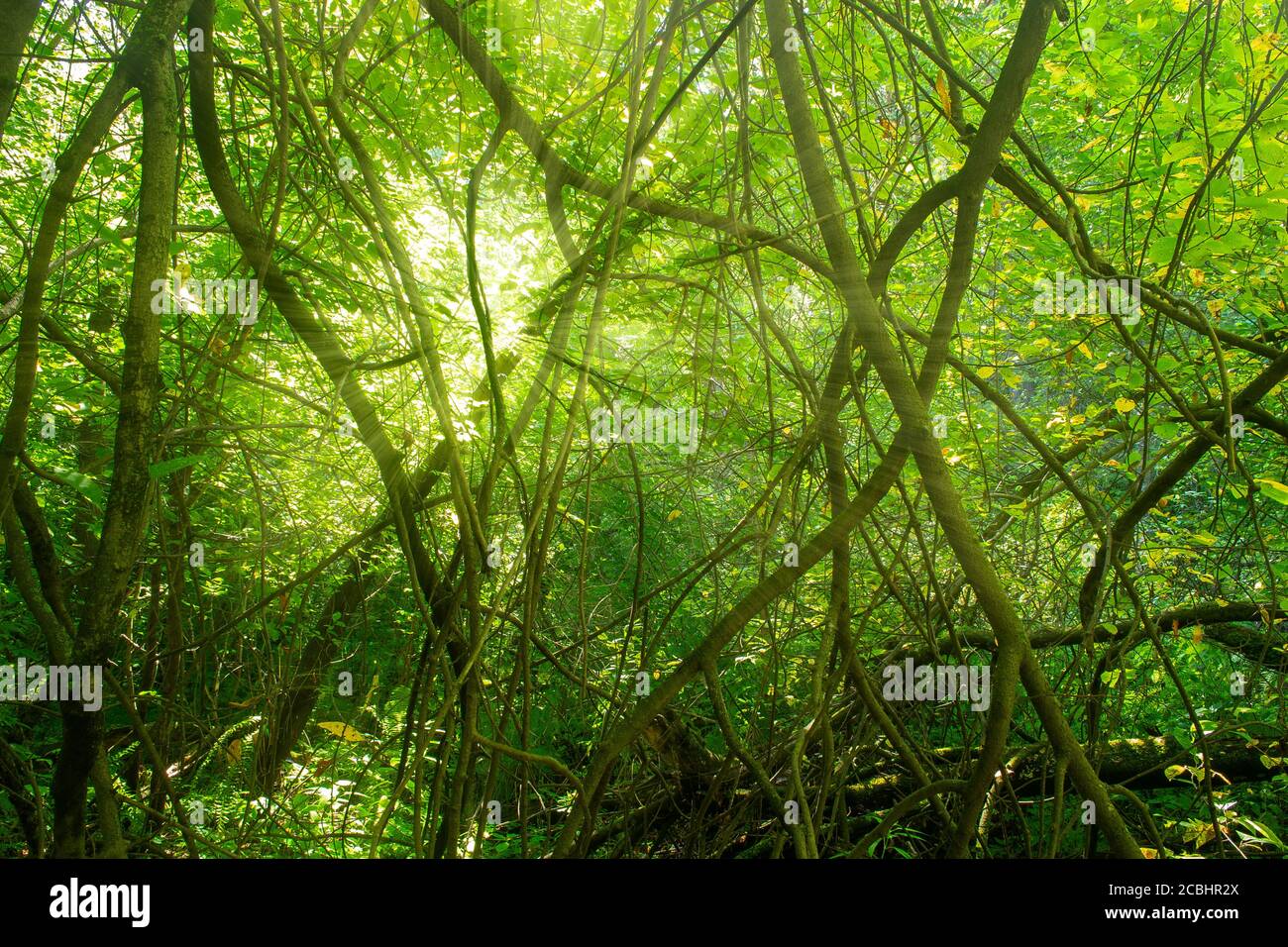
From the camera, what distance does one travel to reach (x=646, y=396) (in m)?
2.35

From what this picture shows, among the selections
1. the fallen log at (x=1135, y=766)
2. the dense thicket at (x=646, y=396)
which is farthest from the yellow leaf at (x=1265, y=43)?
the fallen log at (x=1135, y=766)

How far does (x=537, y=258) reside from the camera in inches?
121

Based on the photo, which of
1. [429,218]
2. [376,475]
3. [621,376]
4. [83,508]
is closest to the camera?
[621,376]

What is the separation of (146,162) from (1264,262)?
387 cm

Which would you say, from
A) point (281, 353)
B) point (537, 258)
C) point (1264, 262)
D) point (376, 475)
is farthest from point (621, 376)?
point (1264, 262)

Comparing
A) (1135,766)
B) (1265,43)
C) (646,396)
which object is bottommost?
(1135,766)

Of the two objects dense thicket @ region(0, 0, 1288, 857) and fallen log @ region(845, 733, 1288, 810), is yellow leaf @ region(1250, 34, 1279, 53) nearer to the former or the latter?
dense thicket @ region(0, 0, 1288, 857)

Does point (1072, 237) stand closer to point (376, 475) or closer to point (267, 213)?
point (376, 475)

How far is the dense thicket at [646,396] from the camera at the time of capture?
5.39 ft

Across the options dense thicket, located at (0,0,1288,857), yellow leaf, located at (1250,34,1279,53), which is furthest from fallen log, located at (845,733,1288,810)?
yellow leaf, located at (1250,34,1279,53)

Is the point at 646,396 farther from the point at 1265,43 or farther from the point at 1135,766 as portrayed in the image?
the point at 1135,766

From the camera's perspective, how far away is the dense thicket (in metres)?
1.64

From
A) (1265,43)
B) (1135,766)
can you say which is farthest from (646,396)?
(1135,766)
